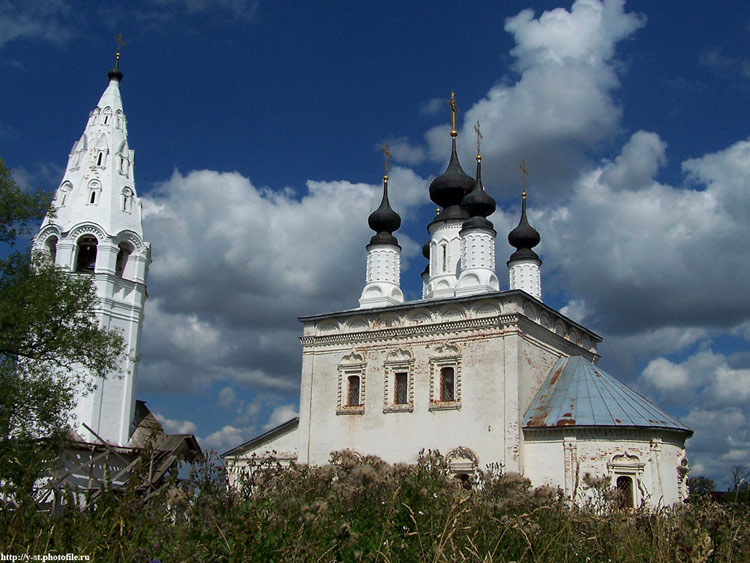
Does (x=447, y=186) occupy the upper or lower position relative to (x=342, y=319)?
upper

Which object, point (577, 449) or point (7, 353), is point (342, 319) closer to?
point (577, 449)

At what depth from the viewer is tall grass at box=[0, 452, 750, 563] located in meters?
3.72

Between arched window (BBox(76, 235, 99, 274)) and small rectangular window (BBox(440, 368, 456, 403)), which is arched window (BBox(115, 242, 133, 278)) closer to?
arched window (BBox(76, 235, 99, 274))

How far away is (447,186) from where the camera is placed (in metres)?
24.7

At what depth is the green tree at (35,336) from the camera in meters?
12.7

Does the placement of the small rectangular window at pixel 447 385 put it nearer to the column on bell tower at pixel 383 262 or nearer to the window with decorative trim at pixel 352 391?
the window with decorative trim at pixel 352 391

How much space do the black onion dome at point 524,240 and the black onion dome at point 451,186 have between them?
223cm

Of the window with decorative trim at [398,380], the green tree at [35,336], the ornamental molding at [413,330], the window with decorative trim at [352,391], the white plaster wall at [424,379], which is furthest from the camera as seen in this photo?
the window with decorative trim at [352,391]

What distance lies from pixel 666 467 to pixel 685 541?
13842 mm

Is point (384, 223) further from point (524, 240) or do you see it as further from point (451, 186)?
point (524, 240)

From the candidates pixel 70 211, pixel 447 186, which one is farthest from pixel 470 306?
pixel 70 211

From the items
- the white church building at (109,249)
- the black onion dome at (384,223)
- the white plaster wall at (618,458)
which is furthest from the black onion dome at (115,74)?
the white plaster wall at (618,458)

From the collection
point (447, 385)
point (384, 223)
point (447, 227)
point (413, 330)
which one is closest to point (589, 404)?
point (447, 385)

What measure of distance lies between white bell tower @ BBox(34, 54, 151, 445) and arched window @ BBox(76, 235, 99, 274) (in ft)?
0.10
